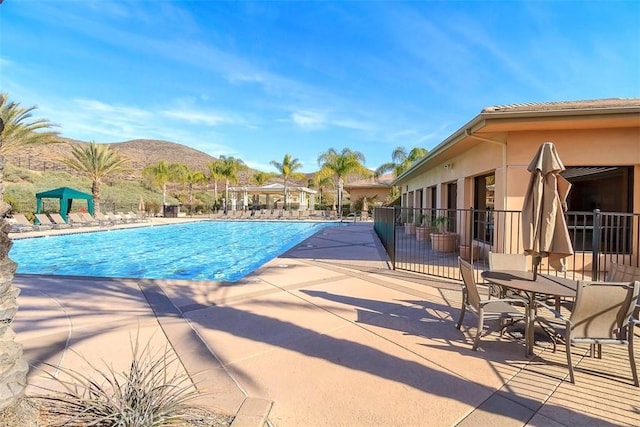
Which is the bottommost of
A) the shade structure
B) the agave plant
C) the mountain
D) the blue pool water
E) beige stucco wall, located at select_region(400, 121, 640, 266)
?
the blue pool water

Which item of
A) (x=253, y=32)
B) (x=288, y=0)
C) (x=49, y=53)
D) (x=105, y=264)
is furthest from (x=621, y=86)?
(x=49, y=53)

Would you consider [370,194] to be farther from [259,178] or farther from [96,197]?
[96,197]

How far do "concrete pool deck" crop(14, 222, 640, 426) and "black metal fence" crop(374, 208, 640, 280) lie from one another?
2582 millimetres

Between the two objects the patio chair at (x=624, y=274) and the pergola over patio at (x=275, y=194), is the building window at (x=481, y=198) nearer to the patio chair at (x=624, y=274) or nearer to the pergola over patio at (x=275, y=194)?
the patio chair at (x=624, y=274)

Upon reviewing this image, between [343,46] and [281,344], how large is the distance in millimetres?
15439

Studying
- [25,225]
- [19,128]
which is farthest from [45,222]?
[19,128]

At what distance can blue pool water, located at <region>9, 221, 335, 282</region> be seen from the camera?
945 cm

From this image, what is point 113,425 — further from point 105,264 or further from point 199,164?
point 199,164

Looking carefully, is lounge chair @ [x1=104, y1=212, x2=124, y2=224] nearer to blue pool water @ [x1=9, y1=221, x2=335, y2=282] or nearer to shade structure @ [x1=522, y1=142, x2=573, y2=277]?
blue pool water @ [x1=9, y1=221, x2=335, y2=282]

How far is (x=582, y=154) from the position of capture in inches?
293

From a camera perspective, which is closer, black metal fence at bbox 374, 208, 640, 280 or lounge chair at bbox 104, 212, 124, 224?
black metal fence at bbox 374, 208, 640, 280

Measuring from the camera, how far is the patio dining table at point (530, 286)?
3496 mm

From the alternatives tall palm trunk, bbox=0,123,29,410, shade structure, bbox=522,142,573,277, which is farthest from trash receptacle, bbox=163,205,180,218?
shade structure, bbox=522,142,573,277

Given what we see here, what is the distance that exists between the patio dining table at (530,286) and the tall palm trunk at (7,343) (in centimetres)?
424
